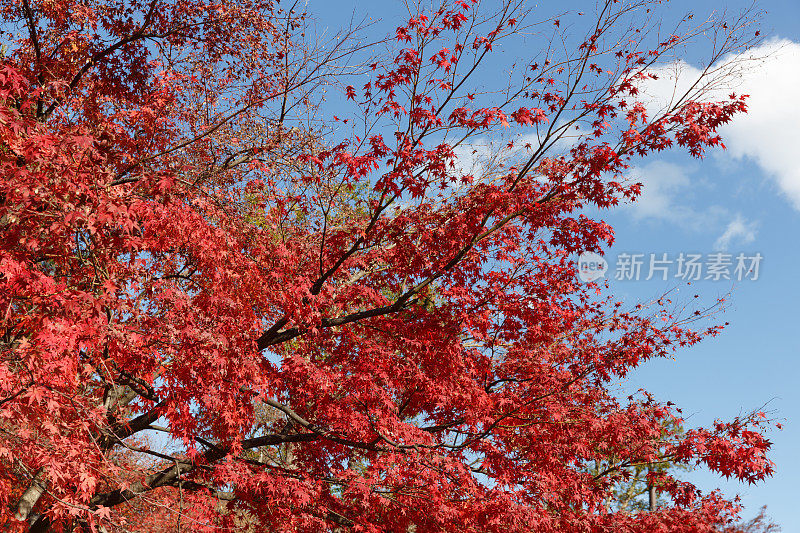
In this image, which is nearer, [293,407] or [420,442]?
[420,442]

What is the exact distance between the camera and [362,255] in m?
10.5

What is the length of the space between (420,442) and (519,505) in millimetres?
1714

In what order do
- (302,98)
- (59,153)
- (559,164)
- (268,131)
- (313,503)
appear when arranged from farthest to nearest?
1. (268,131)
2. (302,98)
3. (559,164)
4. (313,503)
5. (59,153)

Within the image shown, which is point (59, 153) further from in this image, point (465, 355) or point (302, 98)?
point (465, 355)

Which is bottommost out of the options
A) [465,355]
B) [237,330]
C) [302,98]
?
[237,330]

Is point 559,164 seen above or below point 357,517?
above

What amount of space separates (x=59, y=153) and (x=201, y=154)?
507 cm

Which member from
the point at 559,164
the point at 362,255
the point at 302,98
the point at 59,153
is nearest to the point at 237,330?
the point at 59,153

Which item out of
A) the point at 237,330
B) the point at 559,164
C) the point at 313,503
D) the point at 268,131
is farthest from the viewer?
the point at 268,131

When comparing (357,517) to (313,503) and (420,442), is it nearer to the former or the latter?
(313,503)

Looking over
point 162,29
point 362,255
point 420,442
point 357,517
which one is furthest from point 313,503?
point 162,29

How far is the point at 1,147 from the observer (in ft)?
25.9

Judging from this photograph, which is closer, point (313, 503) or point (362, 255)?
point (313, 503)

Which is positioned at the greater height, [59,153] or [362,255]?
[362,255]
